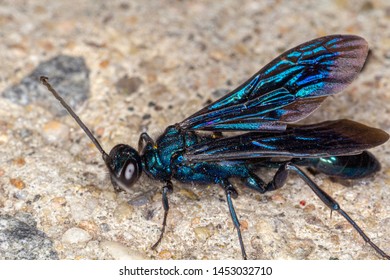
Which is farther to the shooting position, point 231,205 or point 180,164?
point 180,164

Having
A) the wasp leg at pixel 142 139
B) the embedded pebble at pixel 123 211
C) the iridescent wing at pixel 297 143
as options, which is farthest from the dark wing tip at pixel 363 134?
the embedded pebble at pixel 123 211

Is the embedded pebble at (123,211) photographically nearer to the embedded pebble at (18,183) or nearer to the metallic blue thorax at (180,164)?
the metallic blue thorax at (180,164)

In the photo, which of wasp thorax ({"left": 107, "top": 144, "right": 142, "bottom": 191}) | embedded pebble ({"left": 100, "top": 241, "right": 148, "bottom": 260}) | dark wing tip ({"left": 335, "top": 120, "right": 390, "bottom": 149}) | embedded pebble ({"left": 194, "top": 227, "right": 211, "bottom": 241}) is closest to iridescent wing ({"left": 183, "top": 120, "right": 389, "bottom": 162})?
dark wing tip ({"left": 335, "top": 120, "right": 390, "bottom": 149})

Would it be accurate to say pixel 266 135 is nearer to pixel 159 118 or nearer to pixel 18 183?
pixel 159 118

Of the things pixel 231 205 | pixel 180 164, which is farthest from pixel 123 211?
pixel 231 205

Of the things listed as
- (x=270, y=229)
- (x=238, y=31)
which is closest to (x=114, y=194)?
(x=270, y=229)

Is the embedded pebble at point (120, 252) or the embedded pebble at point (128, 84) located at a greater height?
the embedded pebble at point (128, 84)

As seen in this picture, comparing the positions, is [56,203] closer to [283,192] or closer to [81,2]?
[283,192]

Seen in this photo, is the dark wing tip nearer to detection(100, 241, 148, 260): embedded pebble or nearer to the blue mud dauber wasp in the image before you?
the blue mud dauber wasp
